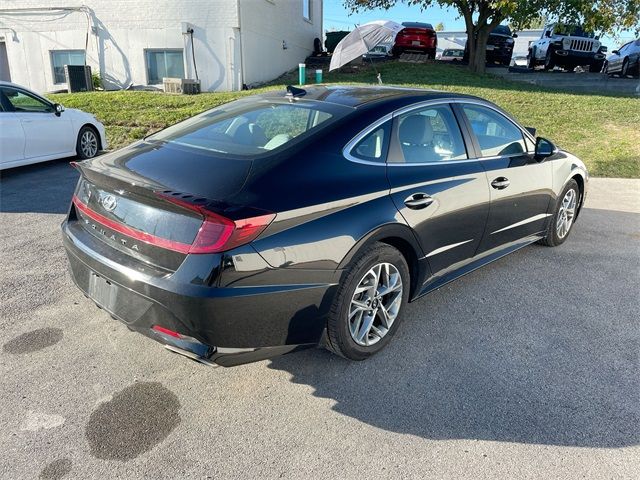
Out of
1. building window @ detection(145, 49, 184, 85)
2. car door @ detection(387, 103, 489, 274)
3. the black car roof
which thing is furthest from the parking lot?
building window @ detection(145, 49, 184, 85)

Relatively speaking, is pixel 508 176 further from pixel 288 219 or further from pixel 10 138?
pixel 10 138

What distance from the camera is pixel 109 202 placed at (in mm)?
2771

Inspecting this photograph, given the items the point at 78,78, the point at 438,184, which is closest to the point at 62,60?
the point at 78,78

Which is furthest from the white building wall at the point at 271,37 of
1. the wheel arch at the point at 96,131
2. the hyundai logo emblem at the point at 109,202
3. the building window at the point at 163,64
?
the hyundai logo emblem at the point at 109,202

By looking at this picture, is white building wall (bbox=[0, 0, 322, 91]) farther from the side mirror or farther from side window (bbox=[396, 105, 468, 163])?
side window (bbox=[396, 105, 468, 163])

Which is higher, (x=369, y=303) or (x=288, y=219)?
(x=288, y=219)

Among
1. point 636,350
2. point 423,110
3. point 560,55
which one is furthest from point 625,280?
point 560,55

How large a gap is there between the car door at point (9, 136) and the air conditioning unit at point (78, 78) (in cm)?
836

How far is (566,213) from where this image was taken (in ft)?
17.1

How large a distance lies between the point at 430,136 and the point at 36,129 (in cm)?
662

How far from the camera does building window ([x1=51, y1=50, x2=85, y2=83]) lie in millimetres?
15805

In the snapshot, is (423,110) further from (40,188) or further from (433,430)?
(40,188)

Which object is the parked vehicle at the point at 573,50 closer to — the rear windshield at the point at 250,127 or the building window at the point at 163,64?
the building window at the point at 163,64

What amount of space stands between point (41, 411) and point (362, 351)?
1781mm
